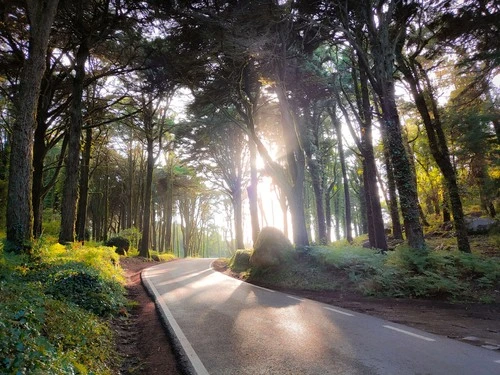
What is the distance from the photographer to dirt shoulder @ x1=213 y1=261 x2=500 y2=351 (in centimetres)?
592

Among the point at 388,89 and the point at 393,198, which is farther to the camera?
the point at 393,198

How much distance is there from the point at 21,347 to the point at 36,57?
33.5 feet

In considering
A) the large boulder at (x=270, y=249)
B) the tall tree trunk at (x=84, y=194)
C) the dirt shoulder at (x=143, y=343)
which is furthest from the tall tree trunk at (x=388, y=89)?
the tall tree trunk at (x=84, y=194)

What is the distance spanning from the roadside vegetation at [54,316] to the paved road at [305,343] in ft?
4.10

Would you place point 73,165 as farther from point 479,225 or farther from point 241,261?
point 479,225

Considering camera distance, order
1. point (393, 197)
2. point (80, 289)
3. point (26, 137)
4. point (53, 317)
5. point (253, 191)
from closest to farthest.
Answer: point (53, 317) < point (80, 289) < point (26, 137) < point (393, 197) < point (253, 191)

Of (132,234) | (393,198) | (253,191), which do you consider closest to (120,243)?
(132,234)

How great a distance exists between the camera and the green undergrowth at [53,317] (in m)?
3.25

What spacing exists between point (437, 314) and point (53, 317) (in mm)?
7666

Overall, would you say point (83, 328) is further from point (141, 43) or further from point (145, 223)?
point (145, 223)

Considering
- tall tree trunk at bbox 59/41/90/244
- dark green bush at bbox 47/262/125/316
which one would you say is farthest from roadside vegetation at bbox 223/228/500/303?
tall tree trunk at bbox 59/41/90/244

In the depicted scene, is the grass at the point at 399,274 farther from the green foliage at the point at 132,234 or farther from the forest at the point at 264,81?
the green foliage at the point at 132,234

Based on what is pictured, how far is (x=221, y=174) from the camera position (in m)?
27.6

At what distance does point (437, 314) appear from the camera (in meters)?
7.49
